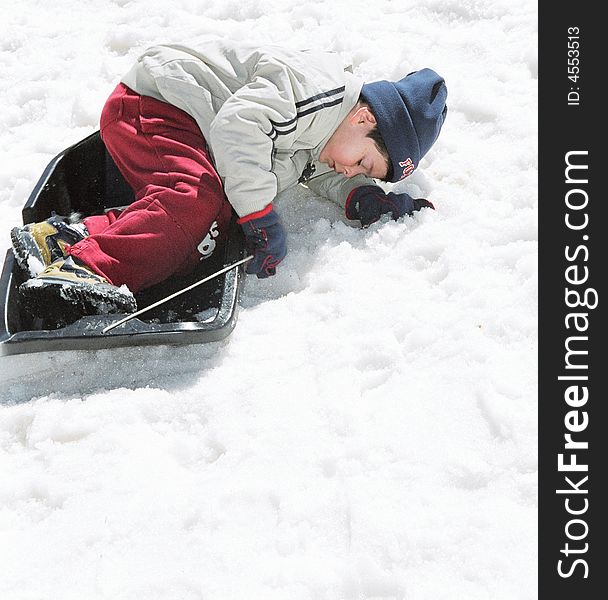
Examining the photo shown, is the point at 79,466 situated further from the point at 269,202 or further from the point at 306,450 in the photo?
the point at 269,202

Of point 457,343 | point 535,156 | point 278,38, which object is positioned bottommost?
point 457,343

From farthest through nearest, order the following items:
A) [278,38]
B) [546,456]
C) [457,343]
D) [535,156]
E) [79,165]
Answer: [278,38] < [535,156] < [79,165] < [457,343] < [546,456]

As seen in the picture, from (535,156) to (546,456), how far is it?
114cm

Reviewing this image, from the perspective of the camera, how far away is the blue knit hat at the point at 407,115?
215 centimetres

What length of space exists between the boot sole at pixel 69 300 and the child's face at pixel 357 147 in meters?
0.76

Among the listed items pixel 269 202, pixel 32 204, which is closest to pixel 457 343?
pixel 269 202

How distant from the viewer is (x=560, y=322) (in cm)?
191

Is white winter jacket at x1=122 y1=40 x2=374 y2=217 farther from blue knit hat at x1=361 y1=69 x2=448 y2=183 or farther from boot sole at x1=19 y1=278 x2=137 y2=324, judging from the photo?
boot sole at x1=19 y1=278 x2=137 y2=324

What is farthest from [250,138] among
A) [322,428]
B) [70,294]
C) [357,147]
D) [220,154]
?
[322,428]

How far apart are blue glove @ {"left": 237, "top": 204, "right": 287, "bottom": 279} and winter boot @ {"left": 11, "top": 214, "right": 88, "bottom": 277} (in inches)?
16.0

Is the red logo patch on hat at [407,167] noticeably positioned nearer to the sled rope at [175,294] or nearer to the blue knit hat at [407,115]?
the blue knit hat at [407,115]

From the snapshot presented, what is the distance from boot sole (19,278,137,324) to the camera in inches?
67.6

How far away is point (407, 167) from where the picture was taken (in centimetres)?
221

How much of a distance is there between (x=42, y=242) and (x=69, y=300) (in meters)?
0.21
